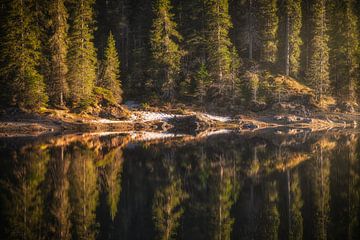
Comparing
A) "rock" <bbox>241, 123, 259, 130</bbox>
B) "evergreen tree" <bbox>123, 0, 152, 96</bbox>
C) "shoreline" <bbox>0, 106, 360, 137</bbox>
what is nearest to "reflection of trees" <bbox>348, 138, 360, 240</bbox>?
"shoreline" <bbox>0, 106, 360, 137</bbox>

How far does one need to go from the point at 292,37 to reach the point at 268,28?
412 cm

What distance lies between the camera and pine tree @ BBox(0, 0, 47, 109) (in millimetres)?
41625

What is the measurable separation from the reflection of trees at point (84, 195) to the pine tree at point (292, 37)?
4371 cm

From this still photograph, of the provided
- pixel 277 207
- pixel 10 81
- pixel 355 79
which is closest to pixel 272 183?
pixel 277 207

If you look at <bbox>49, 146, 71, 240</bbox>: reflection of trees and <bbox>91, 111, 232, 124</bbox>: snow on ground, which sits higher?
<bbox>91, 111, 232, 124</bbox>: snow on ground

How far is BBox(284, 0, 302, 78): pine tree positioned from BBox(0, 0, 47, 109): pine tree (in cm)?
3599

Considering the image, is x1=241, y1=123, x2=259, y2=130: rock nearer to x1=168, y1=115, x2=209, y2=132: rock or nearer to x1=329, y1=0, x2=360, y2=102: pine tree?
x1=168, y1=115, x2=209, y2=132: rock

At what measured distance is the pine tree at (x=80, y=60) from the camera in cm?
4488

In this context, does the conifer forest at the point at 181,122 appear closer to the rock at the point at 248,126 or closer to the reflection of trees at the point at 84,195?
the reflection of trees at the point at 84,195

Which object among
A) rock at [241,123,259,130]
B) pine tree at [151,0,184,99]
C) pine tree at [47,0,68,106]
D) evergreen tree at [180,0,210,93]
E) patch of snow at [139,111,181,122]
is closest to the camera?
pine tree at [47,0,68,106]

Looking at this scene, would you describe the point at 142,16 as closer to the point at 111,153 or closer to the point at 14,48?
the point at 14,48

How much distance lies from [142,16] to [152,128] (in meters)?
28.1

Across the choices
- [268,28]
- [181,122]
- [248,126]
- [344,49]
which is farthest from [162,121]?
[344,49]

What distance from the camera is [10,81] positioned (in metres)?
43.2
